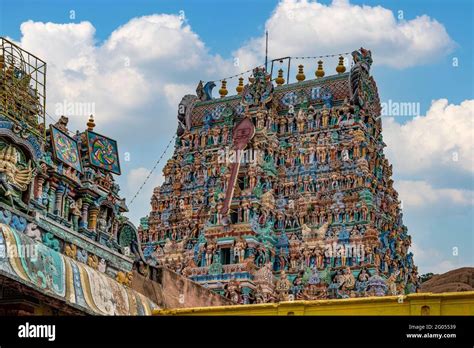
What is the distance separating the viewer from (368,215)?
189 ft

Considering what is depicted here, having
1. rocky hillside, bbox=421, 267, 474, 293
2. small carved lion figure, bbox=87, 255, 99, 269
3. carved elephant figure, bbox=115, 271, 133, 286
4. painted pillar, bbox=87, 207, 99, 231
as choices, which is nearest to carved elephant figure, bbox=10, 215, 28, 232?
small carved lion figure, bbox=87, 255, 99, 269

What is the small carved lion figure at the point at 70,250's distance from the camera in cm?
3103

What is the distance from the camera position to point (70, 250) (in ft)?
103

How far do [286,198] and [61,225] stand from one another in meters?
31.5

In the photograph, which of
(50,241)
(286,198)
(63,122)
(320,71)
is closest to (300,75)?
(320,71)

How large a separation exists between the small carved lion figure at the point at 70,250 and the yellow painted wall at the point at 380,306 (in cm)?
561

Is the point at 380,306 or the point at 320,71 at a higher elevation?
the point at 320,71

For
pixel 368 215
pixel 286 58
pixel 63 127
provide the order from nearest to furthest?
pixel 63 127 < pixel 368 215 < pixel 286 58

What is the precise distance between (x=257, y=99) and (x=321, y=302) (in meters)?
39.3

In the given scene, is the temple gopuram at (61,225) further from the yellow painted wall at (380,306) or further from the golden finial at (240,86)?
the golden finial at (240,86)

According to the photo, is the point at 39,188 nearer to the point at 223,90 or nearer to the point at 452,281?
the point at 452,281

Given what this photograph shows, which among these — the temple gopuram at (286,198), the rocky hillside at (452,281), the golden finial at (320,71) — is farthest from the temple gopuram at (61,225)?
the golden finial at (320,71)
